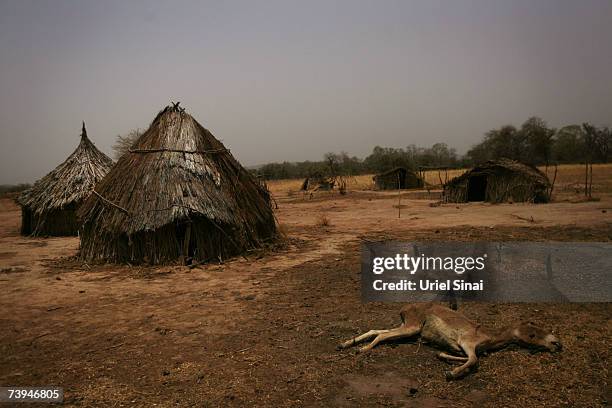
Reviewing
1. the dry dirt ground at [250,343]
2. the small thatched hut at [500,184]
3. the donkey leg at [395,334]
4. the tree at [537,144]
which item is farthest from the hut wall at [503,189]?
the tree at [537,144]

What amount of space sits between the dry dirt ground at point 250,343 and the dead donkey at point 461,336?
10 cm

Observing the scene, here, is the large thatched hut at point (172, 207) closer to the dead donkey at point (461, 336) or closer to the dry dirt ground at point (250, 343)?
the dry dirt ground at point (250, 343)

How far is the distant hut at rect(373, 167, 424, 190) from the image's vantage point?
103 feet

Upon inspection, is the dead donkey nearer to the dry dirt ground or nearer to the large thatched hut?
the dry dirt ground

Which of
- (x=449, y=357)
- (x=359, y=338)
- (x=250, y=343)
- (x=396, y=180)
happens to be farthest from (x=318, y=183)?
(x=449, y=357)

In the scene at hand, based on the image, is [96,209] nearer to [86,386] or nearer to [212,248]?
[212,248]

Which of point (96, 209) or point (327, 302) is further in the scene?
point (96, 209)

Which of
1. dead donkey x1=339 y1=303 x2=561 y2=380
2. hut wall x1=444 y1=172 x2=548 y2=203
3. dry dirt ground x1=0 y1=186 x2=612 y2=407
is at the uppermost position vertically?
hut wall x1=444 y1=172 x2=548 y2=203

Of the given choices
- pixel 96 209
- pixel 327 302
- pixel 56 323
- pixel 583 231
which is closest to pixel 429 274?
pixel 327 302

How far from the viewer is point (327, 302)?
20.0 ft

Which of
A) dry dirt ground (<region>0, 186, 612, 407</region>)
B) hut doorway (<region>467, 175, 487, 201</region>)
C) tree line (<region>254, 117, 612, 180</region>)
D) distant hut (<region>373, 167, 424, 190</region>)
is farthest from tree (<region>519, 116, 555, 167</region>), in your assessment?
dry dirt ground (<region>0, 186, 612, 407</region>)

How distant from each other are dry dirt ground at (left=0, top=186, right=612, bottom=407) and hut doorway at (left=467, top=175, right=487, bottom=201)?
11.9 metres

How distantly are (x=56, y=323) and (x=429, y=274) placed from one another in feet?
16.5

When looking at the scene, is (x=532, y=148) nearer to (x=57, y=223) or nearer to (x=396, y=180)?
(x=396, y=180)
